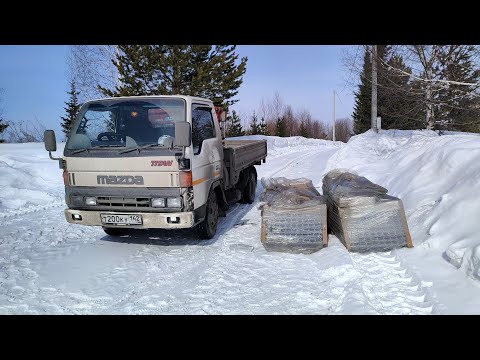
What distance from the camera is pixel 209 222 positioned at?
5.70 m

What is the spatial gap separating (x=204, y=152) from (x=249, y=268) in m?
2.04

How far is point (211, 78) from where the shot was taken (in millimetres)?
18547

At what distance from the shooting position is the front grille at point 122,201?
486cm

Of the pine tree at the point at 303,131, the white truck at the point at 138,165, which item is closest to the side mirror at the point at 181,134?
the white truck at the point at 138,165

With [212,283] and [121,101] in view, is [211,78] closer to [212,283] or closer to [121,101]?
[121,101]

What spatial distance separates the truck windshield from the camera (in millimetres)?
4980

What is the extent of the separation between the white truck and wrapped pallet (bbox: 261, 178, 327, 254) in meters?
1.07

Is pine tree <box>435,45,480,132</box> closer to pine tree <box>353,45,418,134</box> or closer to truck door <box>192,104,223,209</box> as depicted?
pine tree <box>353,45,418,134</box>

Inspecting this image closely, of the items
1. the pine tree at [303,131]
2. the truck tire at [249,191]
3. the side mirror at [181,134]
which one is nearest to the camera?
the side mirror at [181,134]

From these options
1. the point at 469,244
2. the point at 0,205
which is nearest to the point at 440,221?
the point at 469,244

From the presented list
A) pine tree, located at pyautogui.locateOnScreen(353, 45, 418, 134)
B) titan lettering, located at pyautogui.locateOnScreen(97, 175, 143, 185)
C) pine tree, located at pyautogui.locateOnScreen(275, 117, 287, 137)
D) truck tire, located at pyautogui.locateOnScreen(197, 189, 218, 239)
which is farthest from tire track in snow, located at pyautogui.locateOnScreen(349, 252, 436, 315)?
pine tree, located at pyautogui.locateOnScreen(275, 117, 287, 137)

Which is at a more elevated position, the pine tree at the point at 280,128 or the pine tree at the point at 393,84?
the pine tree at the point at 393,84

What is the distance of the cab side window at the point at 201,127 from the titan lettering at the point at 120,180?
0.93m

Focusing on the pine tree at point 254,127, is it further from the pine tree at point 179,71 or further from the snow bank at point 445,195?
the snow bank at point 445,195
